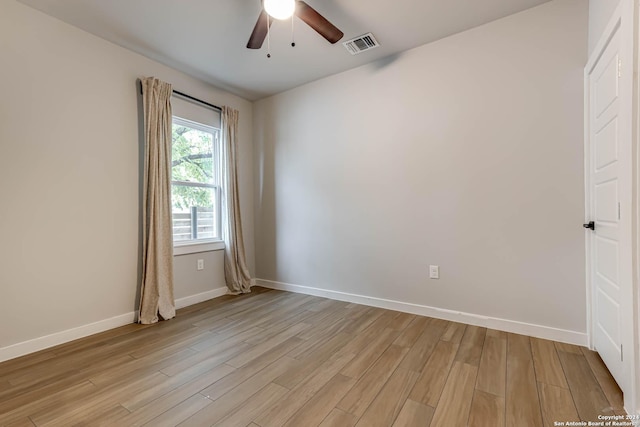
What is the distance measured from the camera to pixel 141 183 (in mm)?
2895

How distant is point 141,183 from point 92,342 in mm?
1477

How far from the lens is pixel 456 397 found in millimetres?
1572

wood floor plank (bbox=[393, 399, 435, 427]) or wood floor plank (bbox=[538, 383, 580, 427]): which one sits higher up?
wood floor plank (bbox=[538, 383, 580, 427])

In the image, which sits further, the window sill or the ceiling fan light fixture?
the window sill

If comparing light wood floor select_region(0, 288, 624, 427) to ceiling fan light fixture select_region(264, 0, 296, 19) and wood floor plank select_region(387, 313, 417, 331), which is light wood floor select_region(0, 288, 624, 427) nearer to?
wood floor plank select_region(387, 313, 417, 331)

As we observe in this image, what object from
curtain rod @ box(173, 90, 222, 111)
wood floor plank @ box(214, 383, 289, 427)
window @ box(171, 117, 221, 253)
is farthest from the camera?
window @ box(171, 117, 221, 253)

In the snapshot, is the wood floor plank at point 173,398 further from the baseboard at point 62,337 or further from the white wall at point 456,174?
the white wall at point 456,174

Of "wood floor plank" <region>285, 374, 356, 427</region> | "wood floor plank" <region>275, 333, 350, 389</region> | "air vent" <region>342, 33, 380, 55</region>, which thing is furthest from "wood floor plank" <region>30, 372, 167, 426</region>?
"air vent" <region>342, 33, 380, 55</region>

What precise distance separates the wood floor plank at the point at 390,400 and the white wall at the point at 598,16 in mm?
2413

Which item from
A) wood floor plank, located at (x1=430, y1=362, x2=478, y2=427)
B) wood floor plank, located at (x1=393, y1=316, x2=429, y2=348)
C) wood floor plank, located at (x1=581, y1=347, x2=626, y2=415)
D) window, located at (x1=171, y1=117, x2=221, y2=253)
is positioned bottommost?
wood floor plank, located at (x1=393, y1=316, x2=429, y2=348)

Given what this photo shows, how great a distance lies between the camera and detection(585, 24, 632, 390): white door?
1.45 m

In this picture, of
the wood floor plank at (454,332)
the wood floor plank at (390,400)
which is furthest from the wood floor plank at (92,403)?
the wood floor plank at (454,332)

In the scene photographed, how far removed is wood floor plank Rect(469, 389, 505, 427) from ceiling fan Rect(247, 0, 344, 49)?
2.50 m

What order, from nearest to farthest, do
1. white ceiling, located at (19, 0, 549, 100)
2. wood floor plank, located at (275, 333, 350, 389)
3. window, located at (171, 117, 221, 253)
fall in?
wood floor plank, located at (275, 333, 350, 389) → white ceiling, located at (19, 0, 549, 100) → window, located at (171, 117, 221, 253)
